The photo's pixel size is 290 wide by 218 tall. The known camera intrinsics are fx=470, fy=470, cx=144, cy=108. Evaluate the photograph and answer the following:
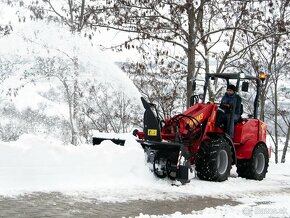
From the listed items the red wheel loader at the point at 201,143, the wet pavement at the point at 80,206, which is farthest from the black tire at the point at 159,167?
the wet pavement at the point at 80,206

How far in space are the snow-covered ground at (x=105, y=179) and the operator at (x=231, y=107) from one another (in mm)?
1480

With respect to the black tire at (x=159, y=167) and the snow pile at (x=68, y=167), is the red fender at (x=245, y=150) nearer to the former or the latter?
the black tire at (x=159, y=167)

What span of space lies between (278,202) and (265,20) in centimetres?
993

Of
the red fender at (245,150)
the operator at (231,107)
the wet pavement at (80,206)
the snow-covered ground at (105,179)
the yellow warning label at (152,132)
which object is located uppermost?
the operator at (231,107)

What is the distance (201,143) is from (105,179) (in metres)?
2.30

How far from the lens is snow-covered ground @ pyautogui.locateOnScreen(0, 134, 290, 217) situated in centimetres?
732

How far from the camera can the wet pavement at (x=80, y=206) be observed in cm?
589

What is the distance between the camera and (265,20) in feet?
54.1

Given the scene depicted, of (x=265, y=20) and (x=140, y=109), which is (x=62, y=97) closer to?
(x=140, y=109)

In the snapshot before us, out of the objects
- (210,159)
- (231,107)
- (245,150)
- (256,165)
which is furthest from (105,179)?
(256,165)

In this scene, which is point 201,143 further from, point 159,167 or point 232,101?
point 232,101

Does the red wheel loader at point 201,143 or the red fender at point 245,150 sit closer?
the red wheel loader at point 201,143

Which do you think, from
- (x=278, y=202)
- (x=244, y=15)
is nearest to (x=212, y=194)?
(x=278, y=202)

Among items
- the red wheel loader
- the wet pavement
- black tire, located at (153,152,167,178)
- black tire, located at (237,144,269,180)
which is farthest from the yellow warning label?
black tire, located at (237,144,269,180)
